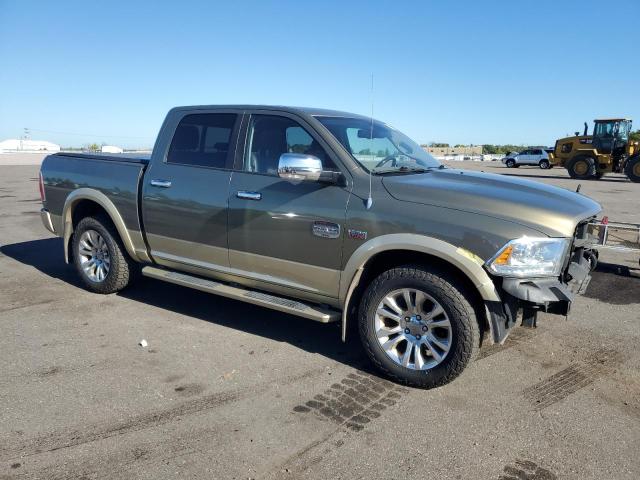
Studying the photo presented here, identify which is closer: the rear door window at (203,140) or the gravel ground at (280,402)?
the gravel ground at (280,402)

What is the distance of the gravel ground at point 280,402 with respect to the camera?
2.76 m

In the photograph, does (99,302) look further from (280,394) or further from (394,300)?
(394,300)

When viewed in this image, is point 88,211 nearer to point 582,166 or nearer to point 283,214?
point 283,214

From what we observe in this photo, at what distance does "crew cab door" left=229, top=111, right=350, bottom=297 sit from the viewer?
3.83 m

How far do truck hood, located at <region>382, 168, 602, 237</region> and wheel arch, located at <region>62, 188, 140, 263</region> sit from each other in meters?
2.87

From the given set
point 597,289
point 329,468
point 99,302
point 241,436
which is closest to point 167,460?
point 241,436

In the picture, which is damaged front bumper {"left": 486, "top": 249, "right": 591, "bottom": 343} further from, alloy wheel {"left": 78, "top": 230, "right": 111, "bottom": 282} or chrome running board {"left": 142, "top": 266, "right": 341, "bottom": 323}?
alloy wheel {"left": 78, "top": 230, "right": 111, "bottom": 282}

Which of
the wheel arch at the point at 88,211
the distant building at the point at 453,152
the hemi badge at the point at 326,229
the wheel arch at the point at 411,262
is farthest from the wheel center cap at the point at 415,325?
the distant building at the point at 453,152

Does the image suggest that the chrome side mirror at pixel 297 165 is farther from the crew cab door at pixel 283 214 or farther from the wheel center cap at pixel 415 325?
the wheel center cap at pixel 415 325

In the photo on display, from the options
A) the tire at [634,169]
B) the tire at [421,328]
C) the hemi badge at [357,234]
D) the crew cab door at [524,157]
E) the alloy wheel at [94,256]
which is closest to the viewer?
the tire at [421,328]

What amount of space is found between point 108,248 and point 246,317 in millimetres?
1737

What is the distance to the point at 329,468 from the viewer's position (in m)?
2.71

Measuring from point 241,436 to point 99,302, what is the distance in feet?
10.1

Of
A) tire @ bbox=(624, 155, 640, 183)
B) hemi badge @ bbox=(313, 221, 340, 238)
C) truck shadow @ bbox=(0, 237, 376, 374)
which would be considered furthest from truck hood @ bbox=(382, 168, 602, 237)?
tire @ bbox=(624, 155, 640, 183)
